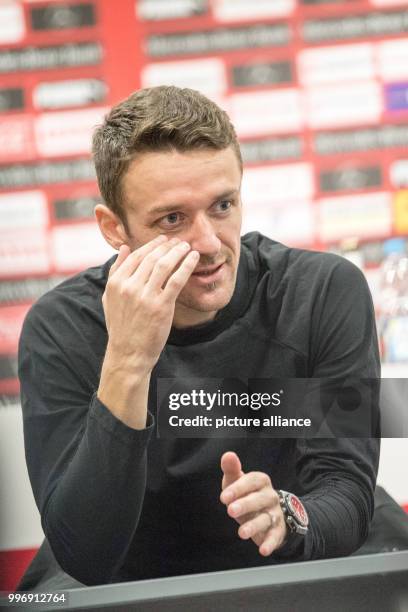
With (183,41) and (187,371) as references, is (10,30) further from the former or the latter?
(187,371)

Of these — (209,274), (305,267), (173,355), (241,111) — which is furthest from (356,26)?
(173,355)

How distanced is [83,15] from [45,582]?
37.8 inches

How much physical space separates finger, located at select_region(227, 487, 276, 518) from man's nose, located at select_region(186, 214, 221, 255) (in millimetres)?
363

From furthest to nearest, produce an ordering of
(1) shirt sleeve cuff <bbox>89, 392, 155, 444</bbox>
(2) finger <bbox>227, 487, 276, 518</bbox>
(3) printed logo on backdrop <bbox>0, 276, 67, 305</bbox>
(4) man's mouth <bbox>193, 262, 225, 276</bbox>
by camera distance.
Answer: (3) printed logo on backdrop <bbox>0, 276, 67, 305</bbox>
(4) man's mouth <bbox>193, 262, 225, 276</bbox>
(1) shirt sleeve cuff <bbox>89, 392, 155, 444</bbox>
(2) finger <bbox>227, 487, 276, 518</bbox>

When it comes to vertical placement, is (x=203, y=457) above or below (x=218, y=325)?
below

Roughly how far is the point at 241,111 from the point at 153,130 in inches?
13.0

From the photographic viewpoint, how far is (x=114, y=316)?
112cm

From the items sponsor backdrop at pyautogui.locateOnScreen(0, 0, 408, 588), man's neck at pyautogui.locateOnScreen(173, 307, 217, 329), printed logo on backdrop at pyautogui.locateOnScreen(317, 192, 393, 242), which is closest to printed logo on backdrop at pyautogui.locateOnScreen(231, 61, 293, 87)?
sponsor backdrop at pyautogui.locateOnScreen(0, 0, 408, 588)

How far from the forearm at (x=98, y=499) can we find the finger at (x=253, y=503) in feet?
0.65

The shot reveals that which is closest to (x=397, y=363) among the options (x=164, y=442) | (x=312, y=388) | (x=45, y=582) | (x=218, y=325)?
(x=312, y=388)

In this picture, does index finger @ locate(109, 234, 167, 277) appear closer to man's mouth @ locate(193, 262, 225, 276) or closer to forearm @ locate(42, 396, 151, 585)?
man's mouth @ locate(193, 262, 225, 276)

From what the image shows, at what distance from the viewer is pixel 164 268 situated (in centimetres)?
110

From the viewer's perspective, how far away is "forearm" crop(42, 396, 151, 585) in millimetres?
1096

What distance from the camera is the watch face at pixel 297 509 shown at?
3.43 feet
